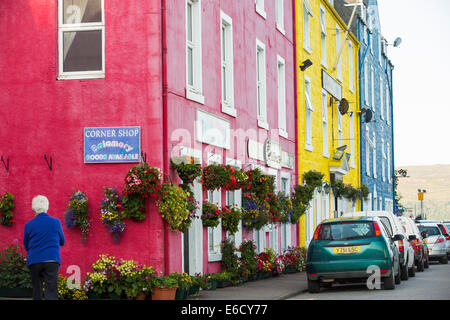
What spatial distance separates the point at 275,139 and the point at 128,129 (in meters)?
9.66

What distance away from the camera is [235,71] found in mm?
21438

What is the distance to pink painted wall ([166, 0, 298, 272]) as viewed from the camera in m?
17.0

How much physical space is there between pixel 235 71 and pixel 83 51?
5.48 meters

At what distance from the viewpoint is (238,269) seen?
786 inches

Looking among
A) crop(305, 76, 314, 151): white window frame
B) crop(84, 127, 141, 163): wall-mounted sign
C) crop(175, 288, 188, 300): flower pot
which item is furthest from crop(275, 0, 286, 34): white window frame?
crop(175, 288, 188, 300): flower pot

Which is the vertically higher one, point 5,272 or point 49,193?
point 49,193

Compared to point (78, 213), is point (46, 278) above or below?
below

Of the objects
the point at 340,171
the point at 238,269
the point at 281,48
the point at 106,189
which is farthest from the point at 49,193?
the point at 340,171

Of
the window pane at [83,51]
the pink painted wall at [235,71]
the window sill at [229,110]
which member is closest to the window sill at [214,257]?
the pink painted wall at [235,71]

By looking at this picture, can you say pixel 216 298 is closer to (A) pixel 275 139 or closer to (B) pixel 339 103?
(A) pixel 275 139

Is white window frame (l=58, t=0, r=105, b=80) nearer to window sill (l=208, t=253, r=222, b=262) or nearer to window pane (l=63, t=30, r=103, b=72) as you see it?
window pane (l=63, t=30, r=103, b=72)

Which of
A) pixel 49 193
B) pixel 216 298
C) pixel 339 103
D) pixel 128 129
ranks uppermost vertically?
pixel 339 103

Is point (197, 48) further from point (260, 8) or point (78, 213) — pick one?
point (260, 8)

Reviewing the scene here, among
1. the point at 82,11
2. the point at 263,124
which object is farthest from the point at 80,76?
the point at 263,124
